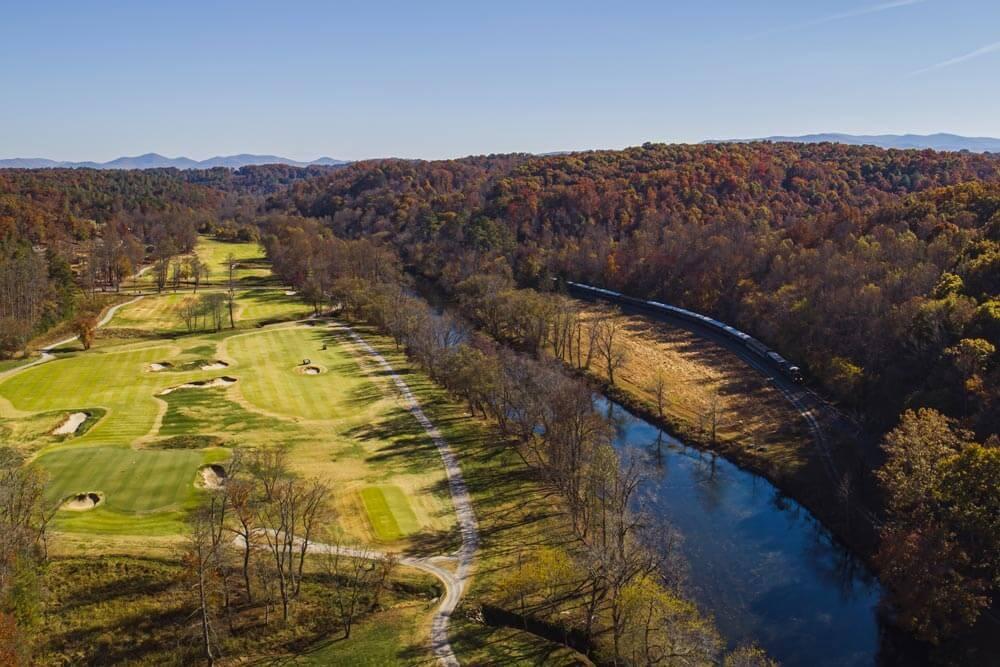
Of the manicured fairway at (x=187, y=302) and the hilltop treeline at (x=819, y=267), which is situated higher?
the hilltop treeline at (x=819, y=267)

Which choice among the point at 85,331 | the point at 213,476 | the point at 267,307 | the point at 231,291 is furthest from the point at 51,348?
the point at 213,476

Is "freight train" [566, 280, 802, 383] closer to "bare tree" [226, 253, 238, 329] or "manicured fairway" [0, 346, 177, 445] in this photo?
"bare tree" [226, 253, 238, 329]

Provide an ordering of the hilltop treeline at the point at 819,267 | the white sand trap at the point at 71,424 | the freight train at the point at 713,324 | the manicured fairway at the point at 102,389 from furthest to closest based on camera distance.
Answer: the freight train at the point at 713,324
the manicured fairway at the point at 102,389
the white sand trap at the point at 71,424
the hilltop treeline at the point at 819,267

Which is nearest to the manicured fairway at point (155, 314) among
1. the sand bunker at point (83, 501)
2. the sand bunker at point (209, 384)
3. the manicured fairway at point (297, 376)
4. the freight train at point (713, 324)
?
the manicured fairway at point (297, 376)

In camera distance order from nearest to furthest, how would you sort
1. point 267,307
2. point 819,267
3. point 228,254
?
point 819,267 < point 267,307 < point 228,254

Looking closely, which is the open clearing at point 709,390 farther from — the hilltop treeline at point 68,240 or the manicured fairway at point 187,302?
the hilltop treeline at point 68,240

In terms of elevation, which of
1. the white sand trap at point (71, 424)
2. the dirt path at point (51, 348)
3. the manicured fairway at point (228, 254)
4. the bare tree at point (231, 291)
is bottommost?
the white sand trap at point (71, 424)

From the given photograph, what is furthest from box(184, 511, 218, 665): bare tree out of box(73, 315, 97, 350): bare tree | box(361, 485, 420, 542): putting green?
box(73, 315, 97, 350): bare tree

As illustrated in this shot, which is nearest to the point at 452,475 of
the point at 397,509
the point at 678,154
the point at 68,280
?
the point at 397,509

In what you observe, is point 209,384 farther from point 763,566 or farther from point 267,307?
point 763,566
